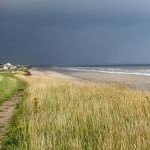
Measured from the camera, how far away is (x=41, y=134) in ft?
34.9

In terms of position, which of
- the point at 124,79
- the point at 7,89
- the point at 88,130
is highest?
the point at 88,130

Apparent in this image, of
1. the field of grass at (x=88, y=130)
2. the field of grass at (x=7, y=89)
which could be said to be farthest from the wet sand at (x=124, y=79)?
the field of grass at (x=88, y=130)

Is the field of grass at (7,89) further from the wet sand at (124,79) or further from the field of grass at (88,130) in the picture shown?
the field of grass at (88,130)

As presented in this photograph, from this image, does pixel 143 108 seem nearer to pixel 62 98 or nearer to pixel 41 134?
pixel 41 134

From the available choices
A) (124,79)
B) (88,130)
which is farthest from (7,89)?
(124,79)

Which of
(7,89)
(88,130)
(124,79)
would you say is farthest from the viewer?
(124,79)

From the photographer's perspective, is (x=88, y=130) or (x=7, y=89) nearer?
(x=88, y=130)

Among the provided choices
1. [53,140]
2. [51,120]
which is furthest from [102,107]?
[53,140]

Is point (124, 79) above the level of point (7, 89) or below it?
below

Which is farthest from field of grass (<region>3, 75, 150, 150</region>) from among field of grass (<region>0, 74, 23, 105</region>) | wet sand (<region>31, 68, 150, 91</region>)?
wet sand (<region>31, 68, 150, 91</region>)

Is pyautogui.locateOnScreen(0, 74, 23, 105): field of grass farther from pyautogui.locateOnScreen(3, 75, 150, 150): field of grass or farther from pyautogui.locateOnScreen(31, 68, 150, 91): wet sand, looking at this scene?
pyautogui.locateOnScreen(3, 75, 150, 150): field of grass

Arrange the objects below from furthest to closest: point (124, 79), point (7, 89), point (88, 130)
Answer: point (124, 79) → point (7, 89) → point (88, 130)

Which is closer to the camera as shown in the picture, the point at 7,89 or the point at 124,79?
the point at 7,89

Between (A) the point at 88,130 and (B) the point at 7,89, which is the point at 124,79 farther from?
(A) the point at 88,130
